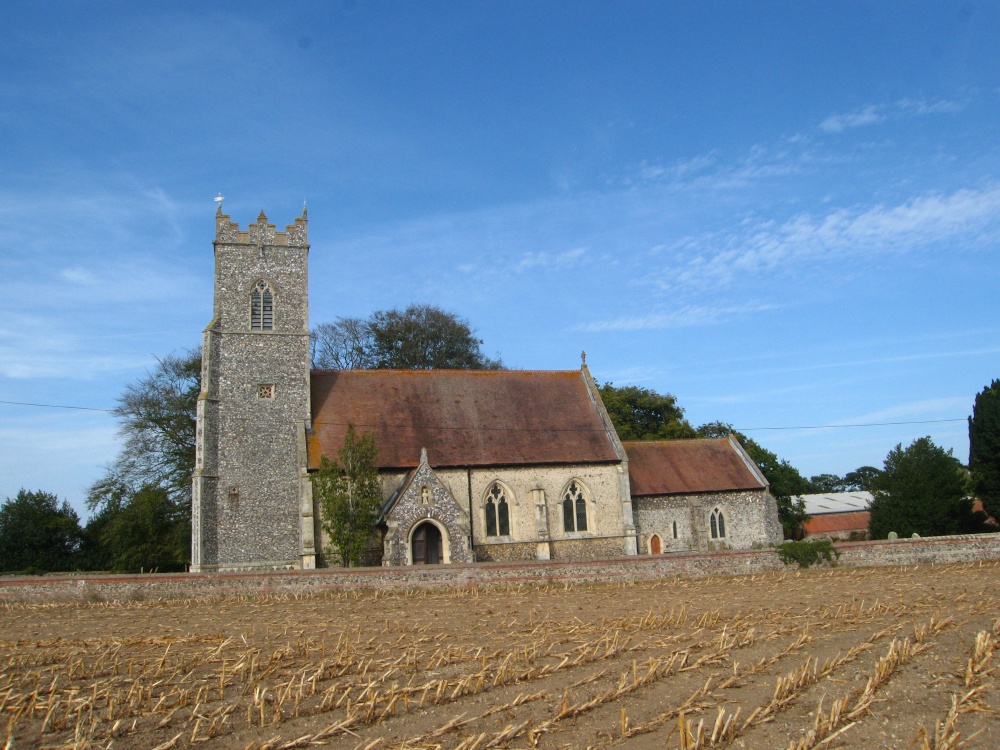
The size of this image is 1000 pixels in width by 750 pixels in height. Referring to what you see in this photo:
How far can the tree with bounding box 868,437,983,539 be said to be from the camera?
33.8 metres

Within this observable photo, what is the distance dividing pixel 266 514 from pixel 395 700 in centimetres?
1962

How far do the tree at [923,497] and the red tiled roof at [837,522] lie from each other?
80.7 feet

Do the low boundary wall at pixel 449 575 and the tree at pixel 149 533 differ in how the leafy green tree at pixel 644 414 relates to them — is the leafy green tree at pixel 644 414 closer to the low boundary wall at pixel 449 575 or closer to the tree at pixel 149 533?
the low boundary wall at pixel 449 575

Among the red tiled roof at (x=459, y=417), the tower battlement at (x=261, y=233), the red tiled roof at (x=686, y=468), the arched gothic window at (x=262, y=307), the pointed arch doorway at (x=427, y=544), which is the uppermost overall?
the tower battlement at (x=261, y=233)

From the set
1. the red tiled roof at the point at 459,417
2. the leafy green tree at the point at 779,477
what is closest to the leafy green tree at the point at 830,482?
the leafy green tree at the point at 779,477

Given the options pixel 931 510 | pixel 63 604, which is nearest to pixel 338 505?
pixel 63 604

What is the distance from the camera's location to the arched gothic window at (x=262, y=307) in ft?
97.6

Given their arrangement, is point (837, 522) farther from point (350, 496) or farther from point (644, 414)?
point (350, 496)

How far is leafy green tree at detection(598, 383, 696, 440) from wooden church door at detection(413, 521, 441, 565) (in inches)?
678

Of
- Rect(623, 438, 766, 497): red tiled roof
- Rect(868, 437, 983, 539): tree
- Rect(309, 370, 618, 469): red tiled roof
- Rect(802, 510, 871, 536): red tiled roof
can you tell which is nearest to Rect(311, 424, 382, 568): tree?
Rect(309, 370, 618, 469): red tiled roof

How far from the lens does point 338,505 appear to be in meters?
25.4

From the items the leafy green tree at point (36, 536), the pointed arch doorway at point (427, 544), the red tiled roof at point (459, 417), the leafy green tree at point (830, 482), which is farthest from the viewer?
the leafy green tree at point (830, 482)

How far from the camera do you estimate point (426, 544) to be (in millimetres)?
26672

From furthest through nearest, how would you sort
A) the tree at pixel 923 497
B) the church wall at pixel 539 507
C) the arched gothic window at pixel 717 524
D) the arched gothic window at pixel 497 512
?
the tree at pixel 923 497
the arched gothic window at pixel 717 524
the arched gothic window at pixel 497 512
the church wall at pixel 539 507
